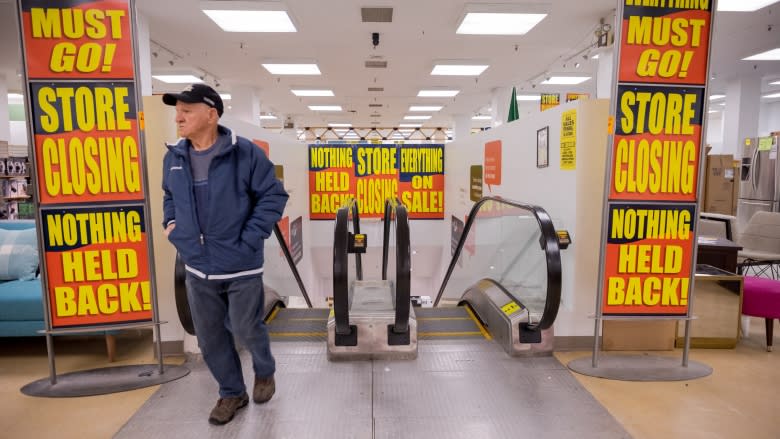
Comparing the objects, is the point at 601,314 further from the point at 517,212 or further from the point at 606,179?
the point at 517,212

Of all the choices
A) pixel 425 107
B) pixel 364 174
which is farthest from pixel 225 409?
pixel 425 107

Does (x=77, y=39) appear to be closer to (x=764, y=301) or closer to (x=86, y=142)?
(x=86, y=142)

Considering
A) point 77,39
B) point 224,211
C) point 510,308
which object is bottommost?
point 510,308

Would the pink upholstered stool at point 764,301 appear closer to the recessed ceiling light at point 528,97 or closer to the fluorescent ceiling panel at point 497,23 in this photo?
the fluorescent ceiling panel at point 497,23

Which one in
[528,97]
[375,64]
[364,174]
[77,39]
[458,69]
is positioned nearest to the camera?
[77,39]

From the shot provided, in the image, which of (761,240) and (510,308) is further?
(761,240)

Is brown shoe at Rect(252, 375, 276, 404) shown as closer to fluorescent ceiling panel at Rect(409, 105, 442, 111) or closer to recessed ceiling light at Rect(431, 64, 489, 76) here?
recessed ceiling light at Rect(431, 64, 489, 76)

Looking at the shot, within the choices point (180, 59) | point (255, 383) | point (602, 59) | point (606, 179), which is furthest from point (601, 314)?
point (180, 59)

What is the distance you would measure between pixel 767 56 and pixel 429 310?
8468 millimetres

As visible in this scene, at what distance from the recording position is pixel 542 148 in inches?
171

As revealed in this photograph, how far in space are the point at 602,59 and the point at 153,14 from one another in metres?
6.29

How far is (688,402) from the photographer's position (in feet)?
9.59

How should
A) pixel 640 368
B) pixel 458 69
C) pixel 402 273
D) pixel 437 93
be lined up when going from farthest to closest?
1. pixel 437 93
2. pixel 458 69
3. pixel 640 368
4. pixel 402 273

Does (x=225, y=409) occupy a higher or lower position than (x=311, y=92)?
lower
